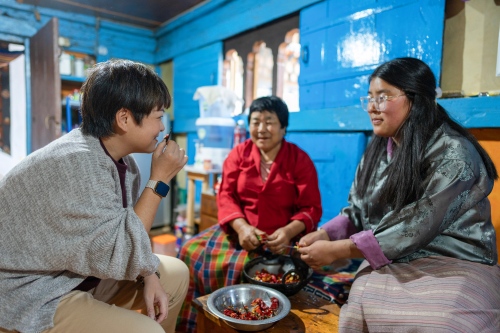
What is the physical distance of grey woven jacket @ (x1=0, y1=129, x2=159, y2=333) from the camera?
1055 millimetres

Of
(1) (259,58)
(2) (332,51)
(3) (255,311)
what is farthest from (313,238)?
(1) (259,58)

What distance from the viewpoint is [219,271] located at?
197 centimetres

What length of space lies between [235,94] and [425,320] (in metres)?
3.10

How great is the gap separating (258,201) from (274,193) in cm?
11

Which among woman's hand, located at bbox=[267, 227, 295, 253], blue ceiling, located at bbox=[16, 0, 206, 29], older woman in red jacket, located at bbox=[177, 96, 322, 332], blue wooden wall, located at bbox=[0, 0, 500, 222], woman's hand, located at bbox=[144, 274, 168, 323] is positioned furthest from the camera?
blue ceiling, located at bbox=[16, 0, 206, 29]

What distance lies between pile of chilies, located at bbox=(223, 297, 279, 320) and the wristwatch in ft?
1.86

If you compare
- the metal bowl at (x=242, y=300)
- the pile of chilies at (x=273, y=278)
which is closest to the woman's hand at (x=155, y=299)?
the metal bowl at (x=242, y=300)

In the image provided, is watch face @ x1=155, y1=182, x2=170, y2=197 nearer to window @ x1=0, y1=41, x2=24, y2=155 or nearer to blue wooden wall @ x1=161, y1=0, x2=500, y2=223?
blue wooden wall @ x1=161, y1=0, x2=500, y2=223

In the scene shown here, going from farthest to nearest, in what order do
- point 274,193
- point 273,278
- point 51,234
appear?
1. point 274,193
2. point 273,278
3. point 51,234

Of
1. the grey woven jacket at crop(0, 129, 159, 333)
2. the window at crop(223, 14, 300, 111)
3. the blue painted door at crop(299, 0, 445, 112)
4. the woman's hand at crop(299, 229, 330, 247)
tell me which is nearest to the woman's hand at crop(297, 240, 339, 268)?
the woman's hand at crop(299, 229, 330, 247)

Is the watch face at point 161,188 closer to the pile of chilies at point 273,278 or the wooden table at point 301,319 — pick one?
the wooden table at point 301,319

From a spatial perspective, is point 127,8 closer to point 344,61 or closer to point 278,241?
point 344,61

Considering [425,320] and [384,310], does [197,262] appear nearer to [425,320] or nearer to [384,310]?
[384,310]

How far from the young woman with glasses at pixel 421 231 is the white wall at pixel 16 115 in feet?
15.8
